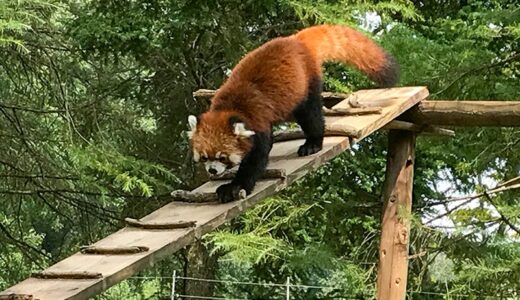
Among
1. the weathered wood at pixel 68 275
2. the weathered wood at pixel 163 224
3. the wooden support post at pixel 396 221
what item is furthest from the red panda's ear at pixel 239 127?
the wooden support post at pixel 396 221

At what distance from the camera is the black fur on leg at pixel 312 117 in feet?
11.0

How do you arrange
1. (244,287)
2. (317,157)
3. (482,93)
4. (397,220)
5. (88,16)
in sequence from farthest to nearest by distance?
(244,287)
(88,16)
(482,93)
(397,220)
(317,157)

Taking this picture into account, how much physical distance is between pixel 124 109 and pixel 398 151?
3692mm

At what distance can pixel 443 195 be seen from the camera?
662 cm

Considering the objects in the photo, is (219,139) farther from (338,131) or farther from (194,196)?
(338,131)

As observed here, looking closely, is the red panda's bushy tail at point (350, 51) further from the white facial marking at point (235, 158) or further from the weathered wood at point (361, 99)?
the white facial marking at point (235, 158)

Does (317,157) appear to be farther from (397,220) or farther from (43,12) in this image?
(43,12)

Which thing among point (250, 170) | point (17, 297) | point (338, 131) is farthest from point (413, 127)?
point (17, 297)

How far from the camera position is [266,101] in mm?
3135

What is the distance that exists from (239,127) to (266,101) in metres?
0.24

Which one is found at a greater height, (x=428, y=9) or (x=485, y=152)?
(x=428, y=9)

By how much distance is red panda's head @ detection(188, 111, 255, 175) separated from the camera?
2965 millimetres

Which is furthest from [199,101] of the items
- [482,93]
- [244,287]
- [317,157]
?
[317,157]

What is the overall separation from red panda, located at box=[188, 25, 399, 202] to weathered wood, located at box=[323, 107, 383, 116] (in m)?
0.21
